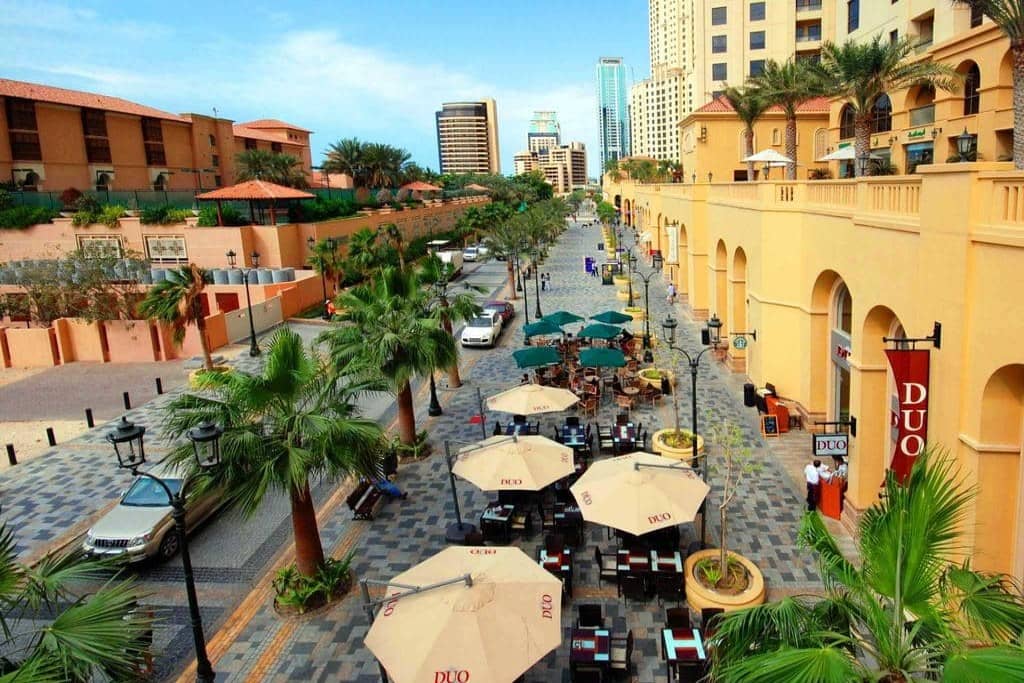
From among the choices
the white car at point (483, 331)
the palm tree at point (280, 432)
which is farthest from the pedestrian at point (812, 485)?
the white car at point (483, 331)

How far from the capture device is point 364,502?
13758mm

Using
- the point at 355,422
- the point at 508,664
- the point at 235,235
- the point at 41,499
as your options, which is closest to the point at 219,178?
A: the point at 235,235

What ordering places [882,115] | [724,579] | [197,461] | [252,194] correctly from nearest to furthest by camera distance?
[197,461] → [724,579] → [882,115] → [252,194]

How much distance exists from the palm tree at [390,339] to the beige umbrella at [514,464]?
8.81ft

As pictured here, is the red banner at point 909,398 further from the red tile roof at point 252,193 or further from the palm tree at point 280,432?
the red tile roof at point 252,193

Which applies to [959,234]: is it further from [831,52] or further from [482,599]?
[831,52]

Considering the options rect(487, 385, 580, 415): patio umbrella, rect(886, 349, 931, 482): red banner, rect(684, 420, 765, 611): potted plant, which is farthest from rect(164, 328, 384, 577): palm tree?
rect(886, 349, 931, 482): red banner

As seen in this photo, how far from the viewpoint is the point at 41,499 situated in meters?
15.7

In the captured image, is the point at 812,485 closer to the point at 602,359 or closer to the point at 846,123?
the point at 602,359

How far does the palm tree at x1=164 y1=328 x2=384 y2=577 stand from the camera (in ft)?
30.5

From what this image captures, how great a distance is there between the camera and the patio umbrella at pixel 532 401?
16.5m

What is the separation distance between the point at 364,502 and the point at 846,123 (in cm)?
3790

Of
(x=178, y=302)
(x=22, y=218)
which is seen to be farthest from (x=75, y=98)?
(x=178, y=302)

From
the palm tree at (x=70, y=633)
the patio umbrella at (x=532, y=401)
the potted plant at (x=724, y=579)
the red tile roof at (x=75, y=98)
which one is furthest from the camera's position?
the red tile roof at (x=75, y=98)
